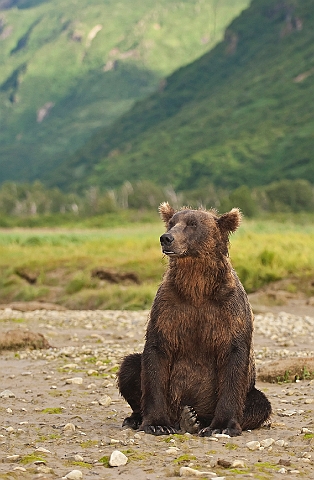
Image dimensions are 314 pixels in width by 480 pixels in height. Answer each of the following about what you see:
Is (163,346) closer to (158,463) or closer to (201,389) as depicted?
(201,389)

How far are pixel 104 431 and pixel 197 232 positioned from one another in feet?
7.06

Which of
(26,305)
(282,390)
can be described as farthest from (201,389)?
(26,305)

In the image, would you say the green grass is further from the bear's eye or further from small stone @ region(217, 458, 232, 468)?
small stone @ region(217, 458, 232, 468)

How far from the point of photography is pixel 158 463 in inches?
299

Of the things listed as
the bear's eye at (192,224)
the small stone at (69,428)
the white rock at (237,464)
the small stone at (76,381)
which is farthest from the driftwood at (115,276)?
the white rock at (237,464)

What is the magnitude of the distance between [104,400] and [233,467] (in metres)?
3.81

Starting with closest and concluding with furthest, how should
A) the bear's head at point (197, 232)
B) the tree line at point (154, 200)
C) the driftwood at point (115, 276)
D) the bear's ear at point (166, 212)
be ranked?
the bear's head at point (197, 232) < the bear's ear at point (166, 212) < the driftwood at point (115, 276) < the tree line at point (154, 200)

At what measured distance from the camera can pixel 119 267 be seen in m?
32.3

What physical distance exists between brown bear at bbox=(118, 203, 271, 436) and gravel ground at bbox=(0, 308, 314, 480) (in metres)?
0.33

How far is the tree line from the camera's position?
94.4 meters

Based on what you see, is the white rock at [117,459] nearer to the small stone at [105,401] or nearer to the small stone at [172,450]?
the small stone at [172,450]

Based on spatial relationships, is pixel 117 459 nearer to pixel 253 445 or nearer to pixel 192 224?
pixel 253 445

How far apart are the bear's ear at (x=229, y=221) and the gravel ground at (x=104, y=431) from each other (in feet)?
6.63

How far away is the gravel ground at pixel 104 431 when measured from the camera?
24.3ft
